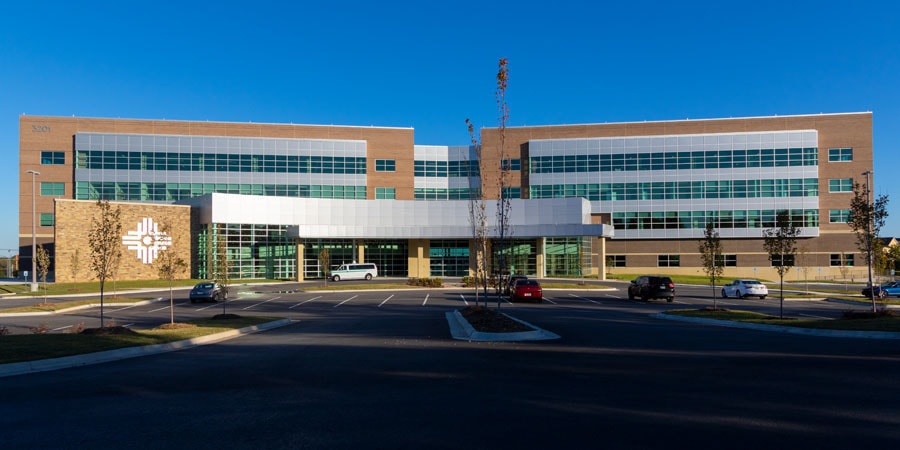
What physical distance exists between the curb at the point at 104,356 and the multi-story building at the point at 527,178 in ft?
132

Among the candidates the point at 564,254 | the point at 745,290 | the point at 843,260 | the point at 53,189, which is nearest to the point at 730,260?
the point at 843,260

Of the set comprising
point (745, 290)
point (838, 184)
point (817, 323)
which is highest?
point (838, 184)

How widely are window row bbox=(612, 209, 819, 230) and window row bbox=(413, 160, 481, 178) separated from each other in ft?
60.2

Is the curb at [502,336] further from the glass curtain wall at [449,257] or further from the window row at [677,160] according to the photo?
the window row at [677,160]

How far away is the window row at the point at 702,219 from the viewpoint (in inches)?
2516

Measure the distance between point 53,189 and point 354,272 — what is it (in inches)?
1403

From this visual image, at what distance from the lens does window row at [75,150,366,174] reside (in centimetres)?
6344

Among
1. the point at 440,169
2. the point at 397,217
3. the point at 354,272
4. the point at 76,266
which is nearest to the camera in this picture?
the point at 76,266

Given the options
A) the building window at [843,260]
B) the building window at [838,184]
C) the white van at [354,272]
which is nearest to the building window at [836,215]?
the building window at [838,184]

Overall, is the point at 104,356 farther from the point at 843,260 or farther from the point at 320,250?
the point at 843,260

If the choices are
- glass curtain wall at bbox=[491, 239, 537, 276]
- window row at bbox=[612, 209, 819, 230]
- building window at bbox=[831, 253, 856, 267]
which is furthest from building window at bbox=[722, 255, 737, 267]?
glass curtain wall at bbox=[491, 239, 537, 276]

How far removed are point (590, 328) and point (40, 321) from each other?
21.6 m

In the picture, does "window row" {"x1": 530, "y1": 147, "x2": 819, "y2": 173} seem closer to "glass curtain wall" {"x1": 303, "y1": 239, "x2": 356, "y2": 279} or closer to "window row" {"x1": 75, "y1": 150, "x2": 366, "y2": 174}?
"window row" {"x1": 75, "y1": 150, "x2": 366, "y2": 174}

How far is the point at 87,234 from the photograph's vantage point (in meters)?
46.7
